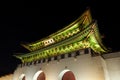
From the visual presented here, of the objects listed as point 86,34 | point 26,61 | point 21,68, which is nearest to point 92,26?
point 86,34

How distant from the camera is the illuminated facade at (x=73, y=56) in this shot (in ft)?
35.6

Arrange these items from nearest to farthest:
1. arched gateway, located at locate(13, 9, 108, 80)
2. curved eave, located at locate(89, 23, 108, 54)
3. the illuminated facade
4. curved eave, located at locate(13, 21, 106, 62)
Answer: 1. the illuminated facade
2. arched gateway, located at locate(13, 9, 108, 80)
3. curved eave, located at locate(89, 23, 108, 54)
4. curved eave, located at locate(13, 21, 106, 62)

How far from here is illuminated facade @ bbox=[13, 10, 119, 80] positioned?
10.9m

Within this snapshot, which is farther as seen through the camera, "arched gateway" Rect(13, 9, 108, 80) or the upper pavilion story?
the upper pavilion story

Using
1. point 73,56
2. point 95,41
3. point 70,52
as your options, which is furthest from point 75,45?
point 95,41

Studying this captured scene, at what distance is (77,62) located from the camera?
11781 millimetres

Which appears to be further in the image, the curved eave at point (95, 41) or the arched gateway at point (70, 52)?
the curved eave at point (95, 41)

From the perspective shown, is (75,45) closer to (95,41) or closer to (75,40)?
(75,40)

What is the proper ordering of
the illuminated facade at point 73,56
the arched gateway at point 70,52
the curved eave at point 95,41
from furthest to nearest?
the curved eave at point 95,41, the arched gateway at point 70,52, the illuminated facade at point 73,56

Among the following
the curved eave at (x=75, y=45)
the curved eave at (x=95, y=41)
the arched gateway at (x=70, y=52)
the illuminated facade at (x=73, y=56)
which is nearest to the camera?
the illuminated facade at (x=73, y=56)

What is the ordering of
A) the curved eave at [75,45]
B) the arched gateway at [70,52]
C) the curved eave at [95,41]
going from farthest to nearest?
the curved eave at [75,45] → the curved eave at [95,41] → the arched gateway at [70,52]

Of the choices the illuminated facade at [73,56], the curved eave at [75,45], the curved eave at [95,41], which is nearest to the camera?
the illuminated facade at [73,56]

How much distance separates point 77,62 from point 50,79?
3.41 meters

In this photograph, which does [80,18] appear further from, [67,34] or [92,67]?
[92,67]
